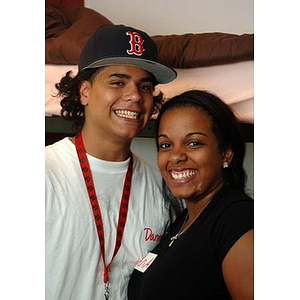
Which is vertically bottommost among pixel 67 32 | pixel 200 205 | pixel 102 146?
pixel 200 205

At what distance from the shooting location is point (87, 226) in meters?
0.90

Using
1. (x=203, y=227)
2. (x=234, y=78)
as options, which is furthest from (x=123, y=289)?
(x=234, y=78)

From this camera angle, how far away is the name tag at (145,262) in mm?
931

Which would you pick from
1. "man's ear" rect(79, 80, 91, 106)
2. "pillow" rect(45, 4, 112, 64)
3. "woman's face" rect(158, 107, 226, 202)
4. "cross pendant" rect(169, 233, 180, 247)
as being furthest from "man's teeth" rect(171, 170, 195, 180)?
"pillow" rect(45, 4, 112, 64)

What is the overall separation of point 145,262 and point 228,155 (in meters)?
0.25

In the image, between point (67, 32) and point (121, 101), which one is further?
point (67, 32)

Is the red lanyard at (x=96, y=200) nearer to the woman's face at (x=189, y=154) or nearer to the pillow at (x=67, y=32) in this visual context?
the woman's face at (x=189, y=154)

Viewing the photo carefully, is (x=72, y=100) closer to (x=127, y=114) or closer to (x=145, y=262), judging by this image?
(x=127, y=114)

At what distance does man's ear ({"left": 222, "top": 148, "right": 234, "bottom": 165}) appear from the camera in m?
0.94

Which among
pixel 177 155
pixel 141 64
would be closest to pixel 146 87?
pixel 141 64
